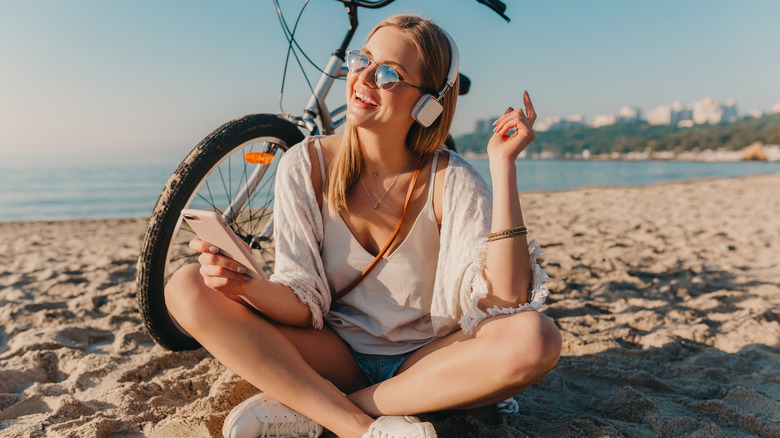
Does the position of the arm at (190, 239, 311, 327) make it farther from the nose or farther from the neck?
the nose

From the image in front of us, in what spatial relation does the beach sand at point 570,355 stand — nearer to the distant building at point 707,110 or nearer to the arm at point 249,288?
the arm at point 249,288

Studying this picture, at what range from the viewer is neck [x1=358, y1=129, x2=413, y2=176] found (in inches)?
62.3

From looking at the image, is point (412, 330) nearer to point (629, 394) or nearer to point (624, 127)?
point (629, 394)

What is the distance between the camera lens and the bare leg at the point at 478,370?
120 cm

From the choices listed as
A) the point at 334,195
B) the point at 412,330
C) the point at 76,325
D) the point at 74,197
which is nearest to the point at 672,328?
the point at 412,330

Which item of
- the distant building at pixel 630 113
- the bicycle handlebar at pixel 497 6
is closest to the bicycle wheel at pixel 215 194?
the bicycle handlebar at pixel 497 6

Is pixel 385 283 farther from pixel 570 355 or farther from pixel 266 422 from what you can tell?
pixel 570 355

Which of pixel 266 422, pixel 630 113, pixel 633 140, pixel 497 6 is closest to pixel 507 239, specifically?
pixel 266 422

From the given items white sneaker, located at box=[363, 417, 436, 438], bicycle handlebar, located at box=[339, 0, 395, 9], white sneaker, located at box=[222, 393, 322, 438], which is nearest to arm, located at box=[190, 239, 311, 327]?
white sneaker, located at box=[222, 393, 322, 438]

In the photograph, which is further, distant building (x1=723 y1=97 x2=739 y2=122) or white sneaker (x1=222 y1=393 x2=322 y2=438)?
distant building (x1=723 y1=97 x2=739 y2=122)

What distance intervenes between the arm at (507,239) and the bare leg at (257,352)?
0.52 metres

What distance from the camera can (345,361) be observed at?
156 centimetres

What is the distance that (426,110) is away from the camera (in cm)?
146

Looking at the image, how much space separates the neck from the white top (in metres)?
0.18
